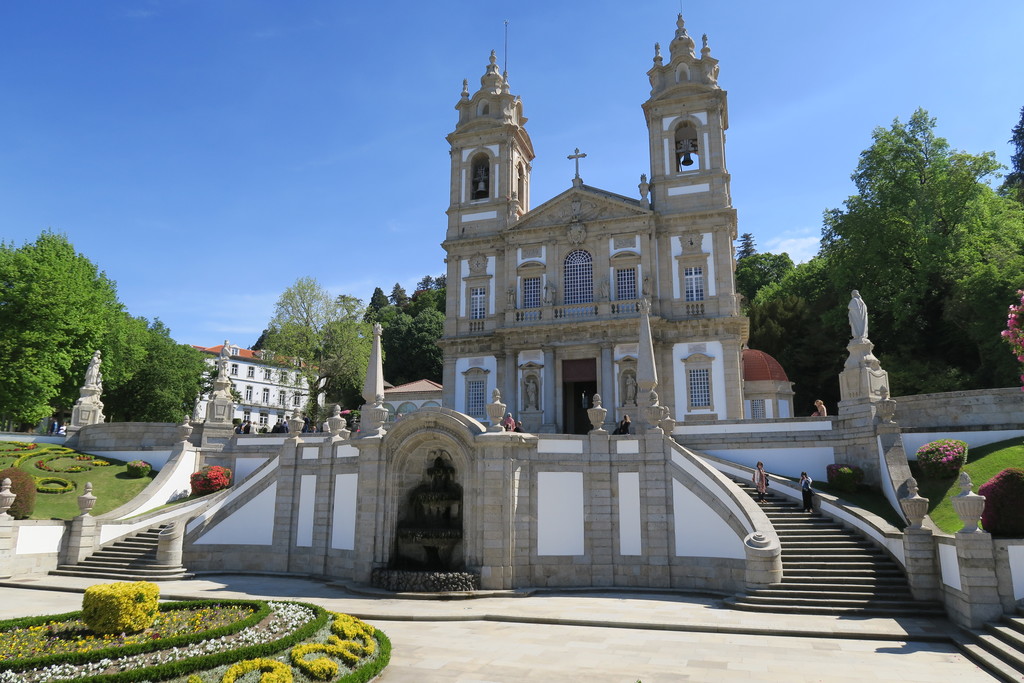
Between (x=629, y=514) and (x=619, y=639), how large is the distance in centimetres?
654

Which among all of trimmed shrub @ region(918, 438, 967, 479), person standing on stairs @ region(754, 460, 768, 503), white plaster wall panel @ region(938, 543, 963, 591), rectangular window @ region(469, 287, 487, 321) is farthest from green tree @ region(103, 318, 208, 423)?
white plaster wall panel @ region(938, 543, 963, 591)

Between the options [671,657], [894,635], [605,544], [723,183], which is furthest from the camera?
[723,183]

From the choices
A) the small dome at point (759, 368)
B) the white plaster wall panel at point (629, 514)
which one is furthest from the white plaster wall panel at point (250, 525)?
the small dome at point (759, 368)

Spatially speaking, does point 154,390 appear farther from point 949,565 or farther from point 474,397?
point 949,565

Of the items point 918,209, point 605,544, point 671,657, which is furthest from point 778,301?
point 671,657

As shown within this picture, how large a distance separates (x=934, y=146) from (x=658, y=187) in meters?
16.2

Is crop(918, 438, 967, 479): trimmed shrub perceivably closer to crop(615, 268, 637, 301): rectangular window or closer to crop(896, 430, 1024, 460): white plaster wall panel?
crop(896, 430, 1024, 460): white plaster wall panel

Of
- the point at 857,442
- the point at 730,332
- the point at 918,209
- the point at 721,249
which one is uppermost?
the point at 918,209

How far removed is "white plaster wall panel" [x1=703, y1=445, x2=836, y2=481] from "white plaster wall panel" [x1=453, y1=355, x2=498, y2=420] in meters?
14.0

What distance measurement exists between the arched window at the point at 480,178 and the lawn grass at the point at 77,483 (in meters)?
21.7

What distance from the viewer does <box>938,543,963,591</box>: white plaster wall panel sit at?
13.3 meters

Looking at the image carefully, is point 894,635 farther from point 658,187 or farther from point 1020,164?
point 1020,164

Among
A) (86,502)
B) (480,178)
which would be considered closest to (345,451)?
(86,502)

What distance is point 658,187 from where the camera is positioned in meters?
35.0
